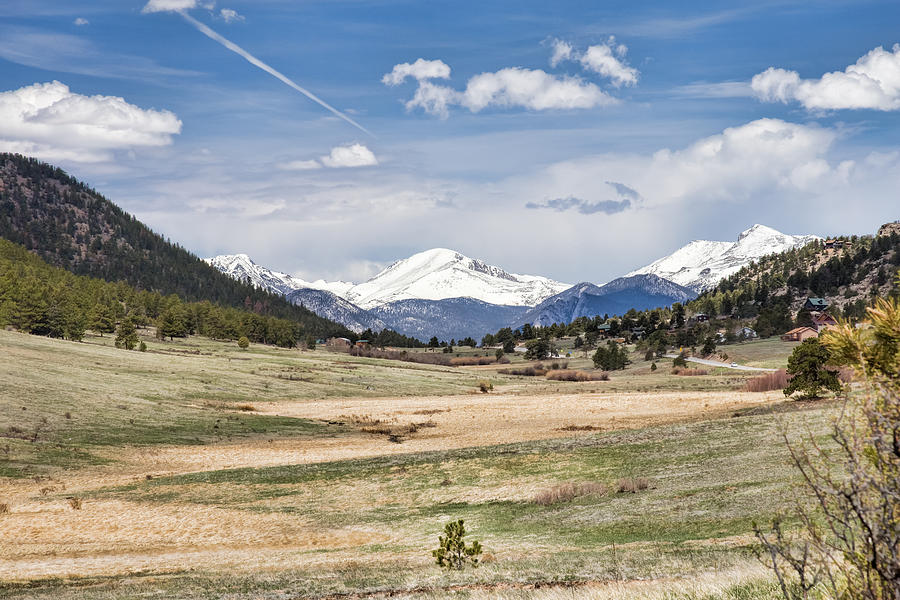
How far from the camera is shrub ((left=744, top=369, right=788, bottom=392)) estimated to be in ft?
298

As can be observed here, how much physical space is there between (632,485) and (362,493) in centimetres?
1617

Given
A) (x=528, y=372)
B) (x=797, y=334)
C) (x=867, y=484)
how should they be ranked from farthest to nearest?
1. (x=797, y=334)
2. (x=528, y=372)
3. (x=867, y=484)

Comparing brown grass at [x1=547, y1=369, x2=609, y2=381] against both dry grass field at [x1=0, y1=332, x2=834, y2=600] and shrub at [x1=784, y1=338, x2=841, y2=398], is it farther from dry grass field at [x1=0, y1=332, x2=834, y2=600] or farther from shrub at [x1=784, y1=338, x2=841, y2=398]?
shrub at [x1=784, y1=338, x2=841, y2=398]

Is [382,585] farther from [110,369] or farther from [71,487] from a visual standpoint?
[110,369]

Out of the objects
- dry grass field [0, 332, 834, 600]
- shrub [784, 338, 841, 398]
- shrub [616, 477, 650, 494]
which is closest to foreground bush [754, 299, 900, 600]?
dry grass field [0, 332, 834, 600]

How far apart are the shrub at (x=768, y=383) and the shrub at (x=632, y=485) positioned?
62849 mm

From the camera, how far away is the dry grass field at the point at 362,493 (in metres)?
19.6

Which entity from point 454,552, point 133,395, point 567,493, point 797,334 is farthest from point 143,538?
point 797,334

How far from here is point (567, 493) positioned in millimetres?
34281

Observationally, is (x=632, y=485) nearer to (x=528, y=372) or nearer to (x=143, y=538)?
(x=143, y=538)

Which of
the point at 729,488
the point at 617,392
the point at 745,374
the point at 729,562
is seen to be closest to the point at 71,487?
the point at 729,488

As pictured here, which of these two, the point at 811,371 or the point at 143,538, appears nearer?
the point at 143,538

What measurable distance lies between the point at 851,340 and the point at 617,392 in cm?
10354

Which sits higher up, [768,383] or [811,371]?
[811,371]
